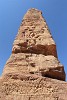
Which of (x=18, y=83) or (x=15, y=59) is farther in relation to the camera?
(x=15, y=59)

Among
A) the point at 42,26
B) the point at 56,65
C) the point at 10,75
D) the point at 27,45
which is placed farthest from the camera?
the point at 42,26

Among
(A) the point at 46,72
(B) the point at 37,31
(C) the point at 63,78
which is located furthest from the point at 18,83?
(B) the point at 37,31

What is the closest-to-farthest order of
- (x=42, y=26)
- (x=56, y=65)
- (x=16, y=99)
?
(x=16, y=99) → (x=56, y=65) → (x=42, y=26)

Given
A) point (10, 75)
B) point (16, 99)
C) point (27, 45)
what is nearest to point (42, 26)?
point (27, 45)

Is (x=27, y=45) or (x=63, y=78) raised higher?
(x=27, y=45)

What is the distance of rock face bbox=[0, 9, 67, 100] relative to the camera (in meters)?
23.8

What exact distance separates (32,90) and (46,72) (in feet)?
10.1

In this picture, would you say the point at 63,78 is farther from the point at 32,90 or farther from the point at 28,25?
the point at 28,25

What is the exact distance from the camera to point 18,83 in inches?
961

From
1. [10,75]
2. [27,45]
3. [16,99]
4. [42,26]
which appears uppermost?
[42,26]

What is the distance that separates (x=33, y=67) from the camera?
26.8 metres

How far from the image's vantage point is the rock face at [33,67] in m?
23.8

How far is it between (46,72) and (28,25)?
7.69 m

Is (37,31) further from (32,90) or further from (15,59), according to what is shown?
(32,90)
